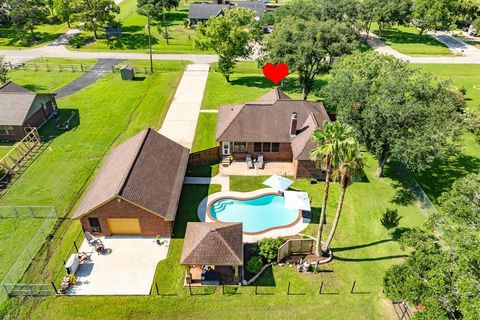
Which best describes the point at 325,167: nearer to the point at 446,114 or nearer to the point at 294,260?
the point at 294,260

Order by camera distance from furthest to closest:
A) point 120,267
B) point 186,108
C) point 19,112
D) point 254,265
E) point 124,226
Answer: point 186,108, point 19,112, point 124,226, point 120,267, point 254,265

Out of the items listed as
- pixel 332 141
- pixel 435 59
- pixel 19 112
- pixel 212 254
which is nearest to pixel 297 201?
pixel 332 141

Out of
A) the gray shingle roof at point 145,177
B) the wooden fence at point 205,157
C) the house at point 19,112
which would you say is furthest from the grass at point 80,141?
the wooden fence at point 205,157

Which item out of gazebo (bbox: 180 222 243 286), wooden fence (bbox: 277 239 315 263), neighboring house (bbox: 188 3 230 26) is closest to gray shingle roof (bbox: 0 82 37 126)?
gazebo (bbox: 180 222 243 286)

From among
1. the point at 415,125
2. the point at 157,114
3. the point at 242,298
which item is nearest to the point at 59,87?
the point at 157,114

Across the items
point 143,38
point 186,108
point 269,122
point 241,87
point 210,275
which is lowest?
point 210,275

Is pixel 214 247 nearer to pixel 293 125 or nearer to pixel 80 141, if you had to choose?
pixel 293 125

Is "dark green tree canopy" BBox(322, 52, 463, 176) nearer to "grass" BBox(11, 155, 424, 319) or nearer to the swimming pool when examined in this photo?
"grass" BBox(11, 155, 424, 319)
